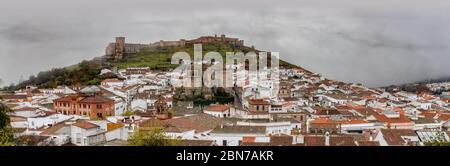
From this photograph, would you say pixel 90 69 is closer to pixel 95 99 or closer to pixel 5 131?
pixel 95 99

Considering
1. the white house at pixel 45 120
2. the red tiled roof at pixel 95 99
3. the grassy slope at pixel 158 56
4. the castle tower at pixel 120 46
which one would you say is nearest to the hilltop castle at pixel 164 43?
the castle tower at pixel 120 46

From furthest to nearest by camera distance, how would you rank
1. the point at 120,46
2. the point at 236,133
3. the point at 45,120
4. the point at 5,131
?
the point at 120,46, the point at 45,120, the point at 236,133, the point at 5,131

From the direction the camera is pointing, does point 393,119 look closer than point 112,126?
No

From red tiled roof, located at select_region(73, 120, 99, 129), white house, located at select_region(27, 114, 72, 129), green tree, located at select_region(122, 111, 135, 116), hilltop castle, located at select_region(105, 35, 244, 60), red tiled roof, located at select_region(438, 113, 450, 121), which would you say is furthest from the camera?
red tiled roof, located at select_region(438, 113, 450, 121)

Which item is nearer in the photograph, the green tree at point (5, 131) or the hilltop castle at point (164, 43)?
the green tree at point (5, 131)

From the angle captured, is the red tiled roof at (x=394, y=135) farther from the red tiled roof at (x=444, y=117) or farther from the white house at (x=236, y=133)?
the red tiled roof at (x=444, y=117)

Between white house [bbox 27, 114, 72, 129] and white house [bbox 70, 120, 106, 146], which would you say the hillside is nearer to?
white house [bbox 27, 114, 72, 129]

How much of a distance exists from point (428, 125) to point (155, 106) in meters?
5.46

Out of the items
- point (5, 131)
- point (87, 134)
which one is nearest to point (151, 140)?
point (5, 131)

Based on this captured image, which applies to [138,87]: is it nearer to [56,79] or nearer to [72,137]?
[56,79]

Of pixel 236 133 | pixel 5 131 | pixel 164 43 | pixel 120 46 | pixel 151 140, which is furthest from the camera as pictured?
pixel 164 43

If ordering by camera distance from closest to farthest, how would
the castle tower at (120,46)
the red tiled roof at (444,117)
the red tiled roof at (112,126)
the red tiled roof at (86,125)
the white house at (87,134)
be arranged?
1. the white house at (87,134)
2. the red tiled roof at (86,125)
3. the red tiled roof at (112,126)
4. the castle tower at (120,46)
5. the red tiled roof at (444,117)

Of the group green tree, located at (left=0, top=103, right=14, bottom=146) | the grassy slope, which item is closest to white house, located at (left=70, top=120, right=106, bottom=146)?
green tree, located at (left=0, top=103, right=14, bottom=146)
